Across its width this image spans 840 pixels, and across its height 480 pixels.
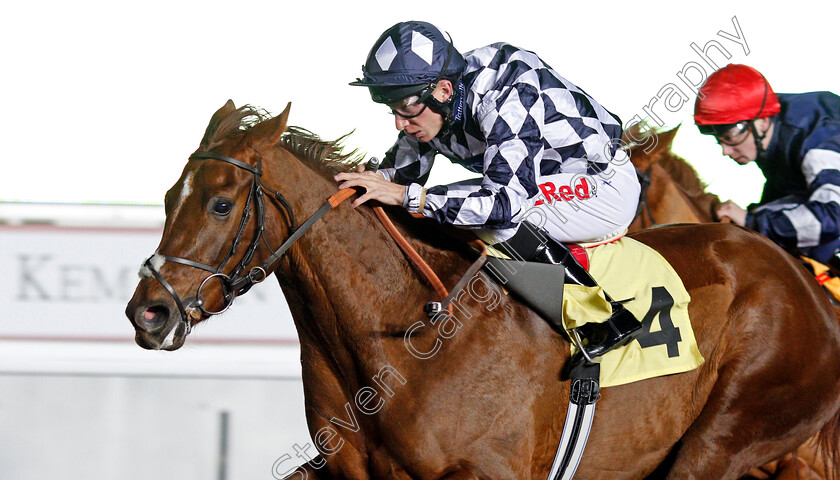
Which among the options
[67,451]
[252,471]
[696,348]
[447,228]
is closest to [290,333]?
[252,471]

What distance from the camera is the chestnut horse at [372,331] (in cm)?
220

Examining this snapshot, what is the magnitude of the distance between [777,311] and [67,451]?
358cm

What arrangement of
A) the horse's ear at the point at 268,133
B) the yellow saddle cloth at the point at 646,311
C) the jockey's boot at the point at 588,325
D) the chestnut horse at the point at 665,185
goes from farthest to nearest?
the chestnut horse at the point at 665,185
the yellow saddle cloth at the point at 646,311
the jockey's boot at the point at 588,325
the horse's ear at the point at 268,133

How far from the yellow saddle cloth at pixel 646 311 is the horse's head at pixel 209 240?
3.58ft

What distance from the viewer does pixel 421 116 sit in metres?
2.65

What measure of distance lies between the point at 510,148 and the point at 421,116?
371 millimetres

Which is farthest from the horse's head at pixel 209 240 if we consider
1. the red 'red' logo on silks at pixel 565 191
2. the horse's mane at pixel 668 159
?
the horse's mane at pixel 668 159

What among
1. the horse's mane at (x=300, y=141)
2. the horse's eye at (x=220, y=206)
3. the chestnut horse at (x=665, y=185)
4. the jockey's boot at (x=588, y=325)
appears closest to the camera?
the horse's eye at (x=220, y=206)

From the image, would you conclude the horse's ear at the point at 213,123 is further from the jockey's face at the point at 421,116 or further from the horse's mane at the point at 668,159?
the horse's mane at the point at 668,159

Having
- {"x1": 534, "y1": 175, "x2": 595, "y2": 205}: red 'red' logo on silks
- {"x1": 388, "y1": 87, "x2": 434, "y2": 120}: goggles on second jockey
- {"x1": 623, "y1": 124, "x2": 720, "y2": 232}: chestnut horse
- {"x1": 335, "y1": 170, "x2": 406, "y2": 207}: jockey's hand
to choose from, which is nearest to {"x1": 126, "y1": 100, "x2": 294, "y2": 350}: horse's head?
{"x1": 335, "y1": 170, "x2": 406, "y2": 207}: jockey's hand

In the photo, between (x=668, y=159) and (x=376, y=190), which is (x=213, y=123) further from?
(x=668, y=159)

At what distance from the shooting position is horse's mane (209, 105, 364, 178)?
2418 millimetres

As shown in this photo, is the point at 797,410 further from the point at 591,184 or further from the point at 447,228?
the point at 447,228

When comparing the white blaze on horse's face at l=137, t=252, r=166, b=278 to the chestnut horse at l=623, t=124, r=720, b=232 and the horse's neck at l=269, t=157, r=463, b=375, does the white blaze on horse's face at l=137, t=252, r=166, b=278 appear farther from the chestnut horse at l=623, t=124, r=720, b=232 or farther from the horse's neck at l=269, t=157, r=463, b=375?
the chestnut horse at l=623, t=124, r=720, b=232
